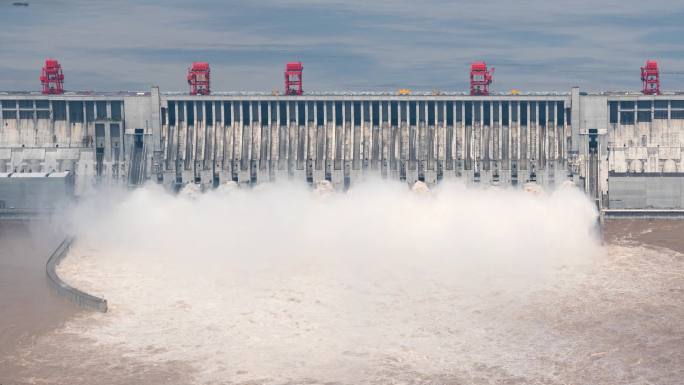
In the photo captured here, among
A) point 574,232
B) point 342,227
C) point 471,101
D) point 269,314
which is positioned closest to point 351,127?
point 471,101

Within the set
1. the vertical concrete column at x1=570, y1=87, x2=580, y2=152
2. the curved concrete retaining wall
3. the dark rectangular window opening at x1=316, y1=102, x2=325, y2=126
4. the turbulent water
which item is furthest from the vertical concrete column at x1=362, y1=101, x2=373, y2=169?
the curved concrete retaining wall

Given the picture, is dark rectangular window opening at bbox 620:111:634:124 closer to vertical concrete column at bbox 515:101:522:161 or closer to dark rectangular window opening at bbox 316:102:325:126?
vertical concrete column at bbox 515:101:522:161

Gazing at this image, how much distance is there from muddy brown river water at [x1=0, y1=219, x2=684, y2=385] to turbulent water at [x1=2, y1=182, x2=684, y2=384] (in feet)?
0.67

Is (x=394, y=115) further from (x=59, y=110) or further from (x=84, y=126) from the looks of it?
(x=59, y=110)

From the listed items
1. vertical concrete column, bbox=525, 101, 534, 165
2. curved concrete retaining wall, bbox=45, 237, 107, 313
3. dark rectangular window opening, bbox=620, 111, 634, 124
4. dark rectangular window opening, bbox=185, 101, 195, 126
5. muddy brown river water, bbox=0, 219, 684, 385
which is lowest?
muddy brown river water, bbox=0, 219, 684, 385

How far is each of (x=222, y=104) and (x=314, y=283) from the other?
47889 mm

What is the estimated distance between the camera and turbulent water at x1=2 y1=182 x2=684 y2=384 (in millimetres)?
61031

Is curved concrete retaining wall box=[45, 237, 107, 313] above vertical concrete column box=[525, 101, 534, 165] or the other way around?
the other way around

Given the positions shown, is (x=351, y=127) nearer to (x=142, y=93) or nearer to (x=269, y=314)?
(x=142, y=93)

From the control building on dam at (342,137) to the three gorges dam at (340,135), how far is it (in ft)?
0.50

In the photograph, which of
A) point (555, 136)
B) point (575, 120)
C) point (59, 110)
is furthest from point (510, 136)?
point (59, 110)

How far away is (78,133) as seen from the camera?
12219 centimetres

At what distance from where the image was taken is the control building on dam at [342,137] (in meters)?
119

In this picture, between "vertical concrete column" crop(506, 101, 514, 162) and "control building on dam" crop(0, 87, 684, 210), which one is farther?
"vertical concrete column" crop(506, 101, 514, 162)
